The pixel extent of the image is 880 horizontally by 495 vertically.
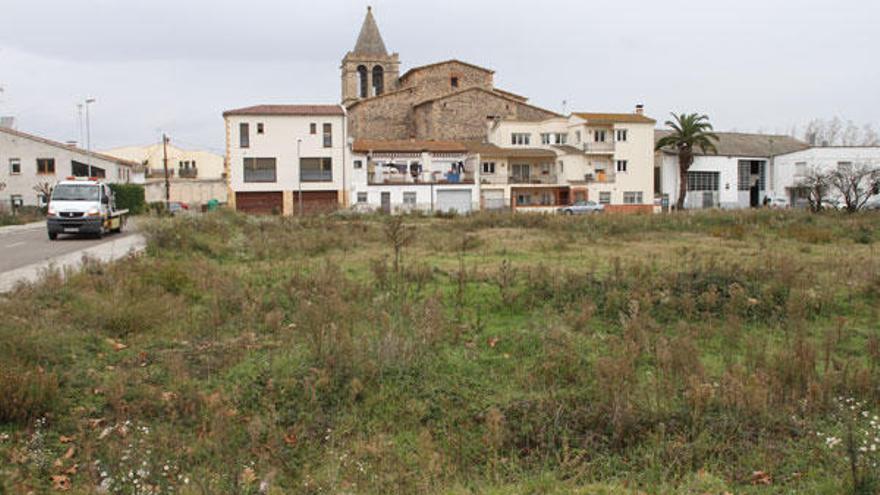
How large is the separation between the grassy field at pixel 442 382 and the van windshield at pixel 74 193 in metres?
15.4

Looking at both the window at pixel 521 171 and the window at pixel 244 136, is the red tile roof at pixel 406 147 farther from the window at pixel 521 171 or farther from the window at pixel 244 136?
the window at pixel 244 136

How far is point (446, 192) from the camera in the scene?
210 ft

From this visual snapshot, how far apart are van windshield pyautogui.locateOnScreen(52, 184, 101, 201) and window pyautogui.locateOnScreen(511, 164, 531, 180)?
42.3 m

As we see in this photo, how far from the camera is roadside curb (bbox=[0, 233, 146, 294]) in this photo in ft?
49.4

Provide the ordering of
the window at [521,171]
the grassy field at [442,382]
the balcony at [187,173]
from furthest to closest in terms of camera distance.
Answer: the balcony at [187,173]
the window at [521,171]
the grassy field at [442,382]

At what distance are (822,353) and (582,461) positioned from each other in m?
5.06

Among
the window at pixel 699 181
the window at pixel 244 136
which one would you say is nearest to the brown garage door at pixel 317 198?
the window at pixel 244 136

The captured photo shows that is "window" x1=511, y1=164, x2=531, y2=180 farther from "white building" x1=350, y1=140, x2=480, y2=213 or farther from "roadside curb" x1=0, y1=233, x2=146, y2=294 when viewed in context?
"roadside curb" x1=0, y1=233, x2=146, y2=294

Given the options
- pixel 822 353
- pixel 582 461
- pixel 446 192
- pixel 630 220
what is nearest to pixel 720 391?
pixel 582 461

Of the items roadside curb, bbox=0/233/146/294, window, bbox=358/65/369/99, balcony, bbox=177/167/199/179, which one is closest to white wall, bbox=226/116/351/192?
window, bbox=358/65/369/99

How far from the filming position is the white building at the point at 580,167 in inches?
2571

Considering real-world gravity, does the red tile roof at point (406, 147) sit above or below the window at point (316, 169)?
above

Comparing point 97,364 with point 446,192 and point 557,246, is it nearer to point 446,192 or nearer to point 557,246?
point 557,246

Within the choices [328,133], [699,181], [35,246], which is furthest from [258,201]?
Result: [699,181]
